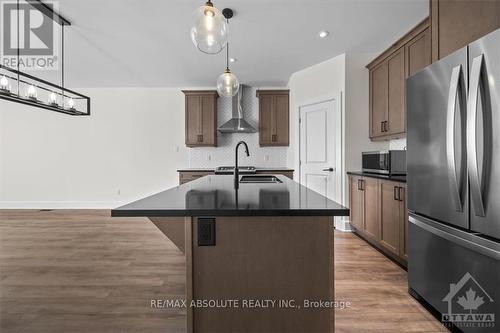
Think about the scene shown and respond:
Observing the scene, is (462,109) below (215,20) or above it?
below

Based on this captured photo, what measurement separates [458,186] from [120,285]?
260cm

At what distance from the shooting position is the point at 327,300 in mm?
1255

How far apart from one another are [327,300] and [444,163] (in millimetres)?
1176

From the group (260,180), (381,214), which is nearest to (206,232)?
(260,180)

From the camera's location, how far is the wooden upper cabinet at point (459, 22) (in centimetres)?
162

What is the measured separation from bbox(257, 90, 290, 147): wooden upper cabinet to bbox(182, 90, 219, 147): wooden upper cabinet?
98cm

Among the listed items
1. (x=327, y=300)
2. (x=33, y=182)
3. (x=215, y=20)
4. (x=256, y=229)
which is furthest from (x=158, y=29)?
(x=33, y=182)

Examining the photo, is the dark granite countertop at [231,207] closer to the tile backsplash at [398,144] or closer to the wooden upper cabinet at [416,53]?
the wooden upper cabinet at [416,53]

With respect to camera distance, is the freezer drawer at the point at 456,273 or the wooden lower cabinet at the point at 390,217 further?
the wooden lower cabinet at the point at 390,217

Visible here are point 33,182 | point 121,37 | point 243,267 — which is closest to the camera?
point 243,267

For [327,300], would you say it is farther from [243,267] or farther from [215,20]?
[215,20]

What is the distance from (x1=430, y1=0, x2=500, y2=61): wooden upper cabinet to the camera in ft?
5.31

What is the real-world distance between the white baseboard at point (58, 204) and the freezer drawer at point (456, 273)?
5.62 m

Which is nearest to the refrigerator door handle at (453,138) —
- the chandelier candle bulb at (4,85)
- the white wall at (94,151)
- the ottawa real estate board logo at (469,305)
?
the ottawa real estate board logo at (469,305)
